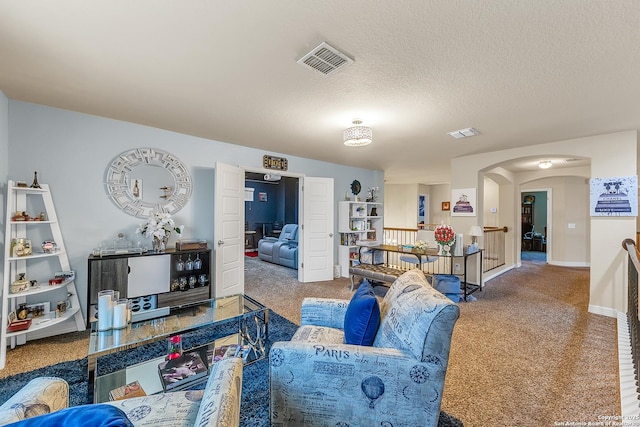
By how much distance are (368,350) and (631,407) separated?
1.90m

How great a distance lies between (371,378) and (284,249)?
5184 millimetres

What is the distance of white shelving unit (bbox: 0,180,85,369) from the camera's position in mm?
2607

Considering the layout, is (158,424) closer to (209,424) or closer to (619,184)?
(209,424)

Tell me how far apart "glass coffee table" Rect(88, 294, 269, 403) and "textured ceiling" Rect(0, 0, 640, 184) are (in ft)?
Answer: 6.44

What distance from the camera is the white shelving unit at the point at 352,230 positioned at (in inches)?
224

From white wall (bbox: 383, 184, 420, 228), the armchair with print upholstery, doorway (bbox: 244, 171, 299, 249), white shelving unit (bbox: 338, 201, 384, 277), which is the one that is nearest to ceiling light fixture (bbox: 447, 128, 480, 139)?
white shelving unit (bbox: 338, 201, 384, 277)

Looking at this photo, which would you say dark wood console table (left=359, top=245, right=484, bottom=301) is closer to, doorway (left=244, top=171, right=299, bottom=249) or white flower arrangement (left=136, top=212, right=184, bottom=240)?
white flower arrangement (left=136, top=212, right=184, bottom=240)

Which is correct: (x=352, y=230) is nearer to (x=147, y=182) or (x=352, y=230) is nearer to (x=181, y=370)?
(x=147, y=182)

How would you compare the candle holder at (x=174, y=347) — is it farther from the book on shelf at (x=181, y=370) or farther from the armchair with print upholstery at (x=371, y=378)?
the armchair with print upholstery at (x=371, y=378)

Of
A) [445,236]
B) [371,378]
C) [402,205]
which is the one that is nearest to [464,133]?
[445,236]

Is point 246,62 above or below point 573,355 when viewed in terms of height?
above

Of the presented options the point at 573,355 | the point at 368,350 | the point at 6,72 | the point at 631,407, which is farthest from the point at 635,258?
the point at 6,72

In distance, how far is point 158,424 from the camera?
41.9 inches

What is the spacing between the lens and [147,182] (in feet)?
11.6
